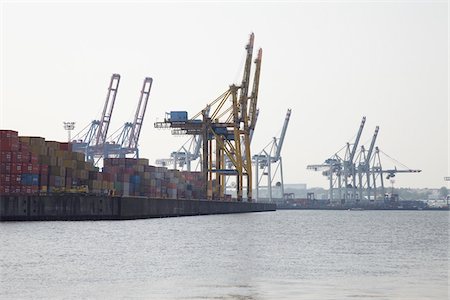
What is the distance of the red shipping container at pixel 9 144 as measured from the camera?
88812 mm

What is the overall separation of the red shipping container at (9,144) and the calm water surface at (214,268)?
27544mm

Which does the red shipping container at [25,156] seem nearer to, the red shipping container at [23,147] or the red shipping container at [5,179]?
the red shipping container at [23,147]

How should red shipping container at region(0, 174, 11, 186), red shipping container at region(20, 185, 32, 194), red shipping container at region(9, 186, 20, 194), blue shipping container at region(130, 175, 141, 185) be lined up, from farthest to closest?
blue shipping container at region(130, 175, 141, 185), red shipping container at region(20, 185, 32, 194), red shipping container at region(9, 186, 20, 194), red shipping container at region(0, 174, 11, 186)

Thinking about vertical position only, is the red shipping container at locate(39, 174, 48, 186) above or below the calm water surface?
above

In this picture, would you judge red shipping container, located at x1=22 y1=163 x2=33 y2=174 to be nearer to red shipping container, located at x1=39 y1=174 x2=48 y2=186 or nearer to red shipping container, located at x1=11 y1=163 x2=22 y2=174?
red shipping container, located at x1=11 y1=163 x2=22 y2=174

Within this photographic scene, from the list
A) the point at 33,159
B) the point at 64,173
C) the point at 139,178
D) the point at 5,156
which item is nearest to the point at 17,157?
the point at 5,156

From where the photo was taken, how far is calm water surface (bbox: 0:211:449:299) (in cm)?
3044

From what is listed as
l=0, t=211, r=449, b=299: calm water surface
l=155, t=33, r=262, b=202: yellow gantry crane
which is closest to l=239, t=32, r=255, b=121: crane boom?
l=155, t=33, r=262, b=202: yellow gantry crane

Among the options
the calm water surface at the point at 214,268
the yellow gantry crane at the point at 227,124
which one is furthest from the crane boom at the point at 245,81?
the calm water surface at the point at 214,268

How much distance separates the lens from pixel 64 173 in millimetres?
100062

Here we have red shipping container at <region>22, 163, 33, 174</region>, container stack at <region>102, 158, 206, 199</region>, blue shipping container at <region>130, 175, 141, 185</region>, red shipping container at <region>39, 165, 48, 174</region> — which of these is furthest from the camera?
blue shipping container at <region>130, 175, 141, 185</region>

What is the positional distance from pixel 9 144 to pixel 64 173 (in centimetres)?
1212

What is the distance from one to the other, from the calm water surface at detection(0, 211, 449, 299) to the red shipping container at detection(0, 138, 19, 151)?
1084 inches

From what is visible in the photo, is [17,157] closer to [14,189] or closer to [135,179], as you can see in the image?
[14,189]
